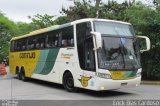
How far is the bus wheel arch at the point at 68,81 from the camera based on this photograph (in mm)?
16297

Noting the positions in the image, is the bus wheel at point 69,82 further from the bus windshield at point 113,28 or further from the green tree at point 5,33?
the green tree at point 5,33

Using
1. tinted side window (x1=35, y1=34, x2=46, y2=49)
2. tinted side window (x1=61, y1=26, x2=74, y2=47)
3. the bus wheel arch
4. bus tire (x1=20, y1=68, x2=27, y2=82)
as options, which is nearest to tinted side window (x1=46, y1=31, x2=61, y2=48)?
tinted side window (x1=61, y1=26, x2=74, y2=47)

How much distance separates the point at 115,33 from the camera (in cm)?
1496

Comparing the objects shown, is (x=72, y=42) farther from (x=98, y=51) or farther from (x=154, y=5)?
(x=154, y=5)

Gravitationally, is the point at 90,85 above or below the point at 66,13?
below

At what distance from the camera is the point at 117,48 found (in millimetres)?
14602

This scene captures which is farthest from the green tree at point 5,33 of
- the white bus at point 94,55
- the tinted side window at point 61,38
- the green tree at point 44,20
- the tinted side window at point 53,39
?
the white bus at point 94,55

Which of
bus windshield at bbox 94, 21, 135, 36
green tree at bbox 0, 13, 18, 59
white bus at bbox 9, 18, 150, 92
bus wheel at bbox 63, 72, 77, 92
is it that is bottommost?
bus wheel at bbox 63, 72, 77, 92

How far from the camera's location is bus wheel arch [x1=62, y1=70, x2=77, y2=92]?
1630 cm

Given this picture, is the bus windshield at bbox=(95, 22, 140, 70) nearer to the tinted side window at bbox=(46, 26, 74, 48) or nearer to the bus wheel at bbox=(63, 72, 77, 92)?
the tinted side window at bbox=(46, 26, 74, 48)

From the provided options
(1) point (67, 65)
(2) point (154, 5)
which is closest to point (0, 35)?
(2) point (154, 5)

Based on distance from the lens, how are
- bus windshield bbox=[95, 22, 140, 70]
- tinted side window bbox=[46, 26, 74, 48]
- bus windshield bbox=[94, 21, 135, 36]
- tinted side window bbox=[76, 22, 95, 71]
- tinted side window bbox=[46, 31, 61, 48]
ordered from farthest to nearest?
tinted side window bbox=[46, 31, 61, 48], tinted side window bbox=[46, 26, 74, 48], bus windshield bbox=[94, 21, 135, 36], tinted side window bbox=[76, 22, 95, 71], bus windshield bbox=[95, 22, 140, 70]

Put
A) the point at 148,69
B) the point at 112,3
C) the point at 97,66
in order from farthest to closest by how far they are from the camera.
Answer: the point at 112,3
the point at 148,69
the point at 97,66

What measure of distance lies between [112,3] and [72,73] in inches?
813
